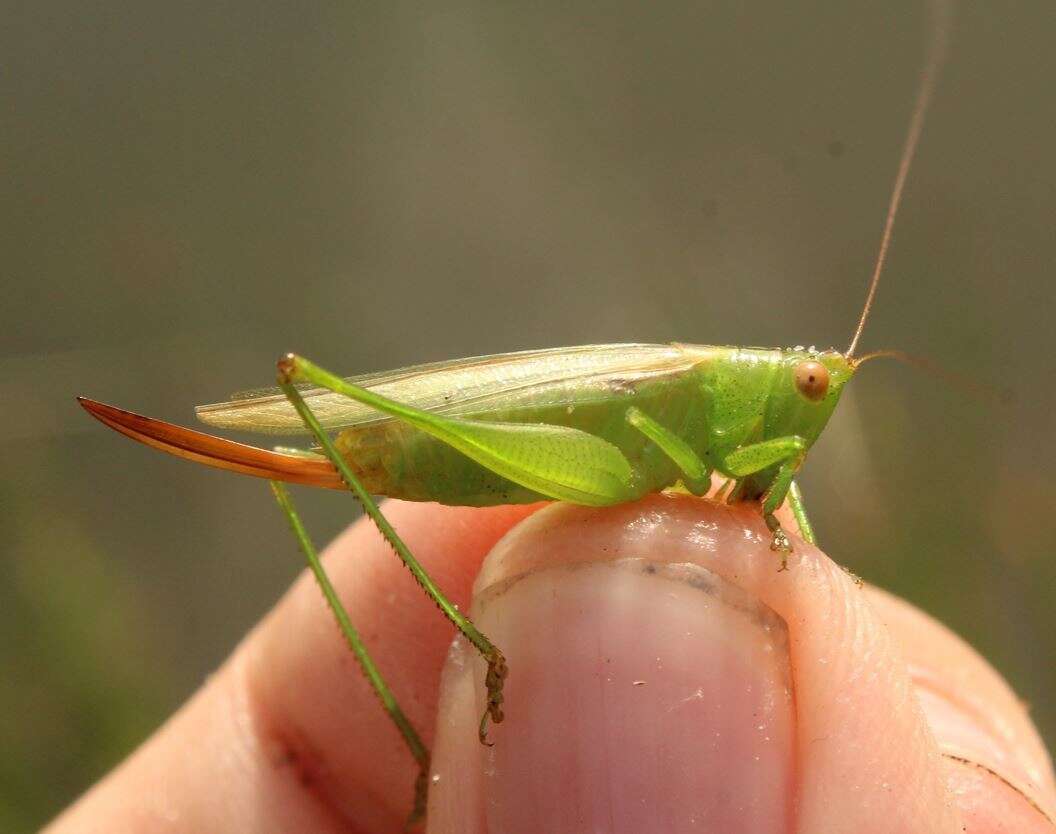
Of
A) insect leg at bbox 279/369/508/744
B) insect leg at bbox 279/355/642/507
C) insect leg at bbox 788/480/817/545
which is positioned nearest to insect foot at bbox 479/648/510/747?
insect leg at bbox 279/369/508/744

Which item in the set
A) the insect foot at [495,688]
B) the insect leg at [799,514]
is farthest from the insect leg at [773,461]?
the insect foot at [495,688]

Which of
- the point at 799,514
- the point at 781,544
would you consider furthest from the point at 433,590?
the point at 799,514

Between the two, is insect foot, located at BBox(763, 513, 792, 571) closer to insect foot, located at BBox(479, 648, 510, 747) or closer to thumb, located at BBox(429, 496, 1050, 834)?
thumb, located at BBox(429, 496, 1050, 834)

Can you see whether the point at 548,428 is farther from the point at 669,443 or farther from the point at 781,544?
the point at 781,544

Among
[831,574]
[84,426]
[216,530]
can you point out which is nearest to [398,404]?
[831,574]

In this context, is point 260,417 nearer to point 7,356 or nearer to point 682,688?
point 682,688
